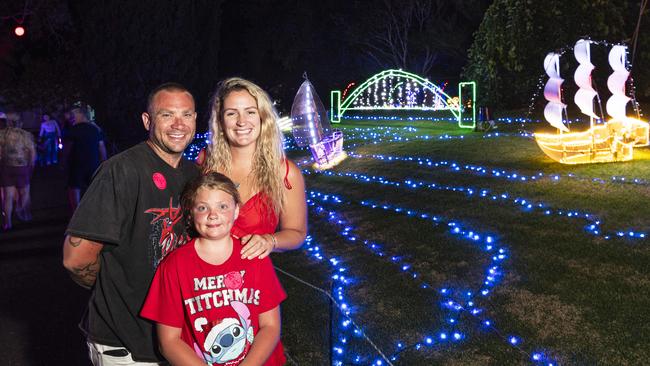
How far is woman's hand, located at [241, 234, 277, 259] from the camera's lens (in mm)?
2363

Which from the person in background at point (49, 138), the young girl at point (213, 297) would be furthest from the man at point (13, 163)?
the person in background at point (49, 138)

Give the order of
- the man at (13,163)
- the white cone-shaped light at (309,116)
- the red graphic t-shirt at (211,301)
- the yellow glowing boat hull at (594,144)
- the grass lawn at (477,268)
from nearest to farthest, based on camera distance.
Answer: the red graphic t-shirt at (211,301) < the grass lawn at (477,268) < the man at (13,163) < the yellow glowing boat hull at (594,144) < the white cone-shaped light at (309,116)

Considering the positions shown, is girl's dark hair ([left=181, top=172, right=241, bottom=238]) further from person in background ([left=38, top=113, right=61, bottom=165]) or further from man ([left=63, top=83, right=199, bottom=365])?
person in background ([left=38, top=113, right=61, bottom=165])

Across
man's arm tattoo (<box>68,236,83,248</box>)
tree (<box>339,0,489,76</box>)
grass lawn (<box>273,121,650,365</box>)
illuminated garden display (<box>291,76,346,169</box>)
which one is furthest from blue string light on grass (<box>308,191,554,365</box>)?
tree (<box>339,0,489,76</box>)

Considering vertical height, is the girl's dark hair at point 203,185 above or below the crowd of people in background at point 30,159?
above

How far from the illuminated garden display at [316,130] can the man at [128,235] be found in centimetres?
1039

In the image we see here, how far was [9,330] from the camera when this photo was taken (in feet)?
17.7

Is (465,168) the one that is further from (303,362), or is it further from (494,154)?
(303,362)

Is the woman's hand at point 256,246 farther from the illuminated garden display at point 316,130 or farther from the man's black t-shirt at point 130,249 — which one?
the illuminated garden display at point 316,130

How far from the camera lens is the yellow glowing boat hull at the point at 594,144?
416 inches

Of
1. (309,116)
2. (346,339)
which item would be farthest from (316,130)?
(346,339)

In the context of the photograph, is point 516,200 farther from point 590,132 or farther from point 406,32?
Answer: point 406,32

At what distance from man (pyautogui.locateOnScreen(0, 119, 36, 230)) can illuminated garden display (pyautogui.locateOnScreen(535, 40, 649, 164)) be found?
7986 millimetres

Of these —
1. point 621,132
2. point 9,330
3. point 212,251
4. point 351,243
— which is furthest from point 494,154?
point 212,251
